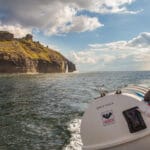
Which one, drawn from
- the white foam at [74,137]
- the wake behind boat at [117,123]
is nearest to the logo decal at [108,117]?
the wake behind boat at [117,123]

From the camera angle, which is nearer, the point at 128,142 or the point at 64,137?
the point at 128,142

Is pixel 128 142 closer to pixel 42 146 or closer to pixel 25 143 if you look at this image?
pixel 42 146

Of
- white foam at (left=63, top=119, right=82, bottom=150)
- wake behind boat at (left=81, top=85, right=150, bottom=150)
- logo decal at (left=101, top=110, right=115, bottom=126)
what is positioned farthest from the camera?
white foam at (left=63, top=119, right=82, bottom=150)

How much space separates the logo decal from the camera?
1019 centimetres

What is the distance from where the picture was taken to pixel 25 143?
15617mm

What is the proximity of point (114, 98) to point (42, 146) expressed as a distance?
20.1ft

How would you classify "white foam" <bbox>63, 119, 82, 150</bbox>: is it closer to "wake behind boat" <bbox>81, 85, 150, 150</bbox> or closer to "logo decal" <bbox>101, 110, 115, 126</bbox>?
"wake behind boat" <bbox>81, 85, 150, 150</bbox>

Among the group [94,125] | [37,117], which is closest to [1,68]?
[37,117]

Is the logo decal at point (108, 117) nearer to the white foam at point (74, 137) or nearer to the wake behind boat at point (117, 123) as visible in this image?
the wake behind boat at point (117, 123)

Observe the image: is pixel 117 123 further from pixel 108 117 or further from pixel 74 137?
pixel 74 137

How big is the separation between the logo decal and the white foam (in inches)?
184

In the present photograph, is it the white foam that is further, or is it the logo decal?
the white foam

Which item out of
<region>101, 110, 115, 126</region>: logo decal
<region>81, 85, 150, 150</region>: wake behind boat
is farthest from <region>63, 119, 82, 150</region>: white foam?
<region>101, 110, 115, 126</region>: logo decal

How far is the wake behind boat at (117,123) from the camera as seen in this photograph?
32.6 ft
